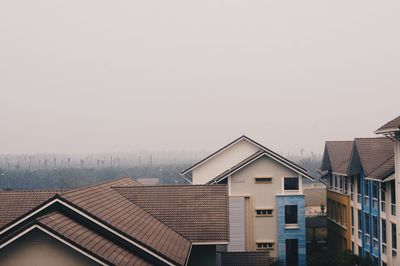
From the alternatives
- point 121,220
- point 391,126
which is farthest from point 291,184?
point 121,220

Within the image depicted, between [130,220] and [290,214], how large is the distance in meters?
12.8

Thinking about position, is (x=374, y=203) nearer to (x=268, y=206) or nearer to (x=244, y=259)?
(x=268, y=206)

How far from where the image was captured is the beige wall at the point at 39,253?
11.7 metres

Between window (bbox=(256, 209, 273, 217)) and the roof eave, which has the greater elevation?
the roof eave

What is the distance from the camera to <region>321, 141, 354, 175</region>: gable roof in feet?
94.4

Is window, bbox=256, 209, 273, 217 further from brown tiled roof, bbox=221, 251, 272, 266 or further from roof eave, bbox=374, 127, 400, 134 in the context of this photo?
roof eave, bbox=374, 127, 400, 134

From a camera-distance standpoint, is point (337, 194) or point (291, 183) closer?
point (291, 183)

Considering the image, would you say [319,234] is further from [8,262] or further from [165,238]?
[8,262]

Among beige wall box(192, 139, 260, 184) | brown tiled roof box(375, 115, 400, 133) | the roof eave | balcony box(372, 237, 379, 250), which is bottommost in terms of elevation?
balcony box(372, 237, 379, 250)

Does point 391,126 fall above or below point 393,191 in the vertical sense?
above

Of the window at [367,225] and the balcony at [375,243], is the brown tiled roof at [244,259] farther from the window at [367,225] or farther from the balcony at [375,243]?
the window at [367,225]

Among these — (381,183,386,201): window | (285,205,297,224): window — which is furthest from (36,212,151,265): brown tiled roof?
(285,205,297,224): window

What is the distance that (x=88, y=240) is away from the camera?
12258 mm

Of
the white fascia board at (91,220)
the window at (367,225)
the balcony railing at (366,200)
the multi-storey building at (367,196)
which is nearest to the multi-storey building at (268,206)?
the multi-storey building at (367,196)
